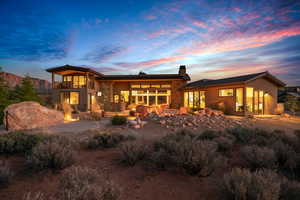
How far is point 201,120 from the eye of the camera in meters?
7.95

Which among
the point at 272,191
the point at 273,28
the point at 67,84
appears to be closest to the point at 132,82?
the point at 67,84

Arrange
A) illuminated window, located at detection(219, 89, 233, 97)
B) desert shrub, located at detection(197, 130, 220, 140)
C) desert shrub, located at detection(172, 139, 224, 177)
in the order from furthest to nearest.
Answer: illuminated window, located at detection(219, 89, 233, 97), desert shrub, located at detection(197, 130, 220, 140), desert shrub, located at detection(172, 139, 224, 177)

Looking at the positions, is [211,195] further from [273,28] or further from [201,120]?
[273,28]

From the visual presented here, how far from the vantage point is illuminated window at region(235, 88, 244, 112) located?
12413 mm

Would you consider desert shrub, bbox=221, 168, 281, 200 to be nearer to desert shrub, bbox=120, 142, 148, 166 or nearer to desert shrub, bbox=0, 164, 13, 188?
desert shrub, bbox=120, 142, 148, 166

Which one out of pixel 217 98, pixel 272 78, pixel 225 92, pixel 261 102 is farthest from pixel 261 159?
pixel 272 78

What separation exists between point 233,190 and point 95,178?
5.70 feet

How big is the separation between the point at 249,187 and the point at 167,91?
17235mm

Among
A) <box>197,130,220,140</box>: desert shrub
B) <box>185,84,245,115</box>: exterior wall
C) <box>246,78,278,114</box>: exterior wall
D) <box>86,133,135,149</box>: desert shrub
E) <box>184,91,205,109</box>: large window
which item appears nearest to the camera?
<box>86,133,135,149</box>: desert shrub

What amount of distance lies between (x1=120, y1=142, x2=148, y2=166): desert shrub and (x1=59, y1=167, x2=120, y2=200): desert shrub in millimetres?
1030

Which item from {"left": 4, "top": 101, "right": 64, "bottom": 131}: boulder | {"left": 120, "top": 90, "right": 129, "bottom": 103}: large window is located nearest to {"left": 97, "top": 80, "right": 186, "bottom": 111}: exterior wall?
{"left": 120, "top": 90, "right": 129, "bottom": 103}: large window

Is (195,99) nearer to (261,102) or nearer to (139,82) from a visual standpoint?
Answer: (261,102)

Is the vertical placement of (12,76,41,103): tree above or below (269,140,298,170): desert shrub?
above

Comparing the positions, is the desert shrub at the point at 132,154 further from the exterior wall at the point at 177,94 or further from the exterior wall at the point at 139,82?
the exterior wall at the point at 177,94
